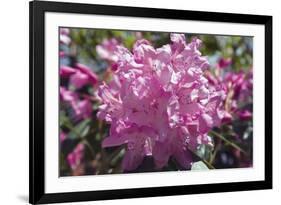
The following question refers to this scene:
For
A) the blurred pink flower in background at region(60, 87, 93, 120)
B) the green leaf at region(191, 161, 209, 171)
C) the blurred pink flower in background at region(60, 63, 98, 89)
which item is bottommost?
the green leaf at region(191, 161, 209, 171)

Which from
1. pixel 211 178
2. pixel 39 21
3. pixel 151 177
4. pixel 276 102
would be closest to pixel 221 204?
pixel 211 178

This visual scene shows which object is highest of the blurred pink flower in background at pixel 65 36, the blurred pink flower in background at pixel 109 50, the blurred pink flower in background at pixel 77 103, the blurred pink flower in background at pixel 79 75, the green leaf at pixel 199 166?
the blurred pink flower in background at pixel 65 36

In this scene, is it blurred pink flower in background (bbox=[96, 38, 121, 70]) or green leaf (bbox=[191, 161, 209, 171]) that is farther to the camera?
green leaf (bbox=[191, 161, 209, 171])

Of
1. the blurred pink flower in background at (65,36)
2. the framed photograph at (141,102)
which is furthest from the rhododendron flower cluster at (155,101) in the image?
the blurred pink flower in background at (65,36)

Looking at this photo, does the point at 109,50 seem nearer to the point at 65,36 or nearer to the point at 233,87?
the point at 65,36

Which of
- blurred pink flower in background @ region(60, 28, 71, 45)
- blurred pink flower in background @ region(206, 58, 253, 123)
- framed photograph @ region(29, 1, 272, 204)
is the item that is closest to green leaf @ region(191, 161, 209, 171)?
framed photograph @ region(29, 1, 272, 204)

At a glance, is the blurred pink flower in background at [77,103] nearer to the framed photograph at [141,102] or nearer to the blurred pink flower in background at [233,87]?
the framed photograph at [141,102]

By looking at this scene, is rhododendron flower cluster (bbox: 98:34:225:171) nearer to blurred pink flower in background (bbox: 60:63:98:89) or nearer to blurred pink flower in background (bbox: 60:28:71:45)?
blurred pink flower in background (bbox: 60:63:98:89)
